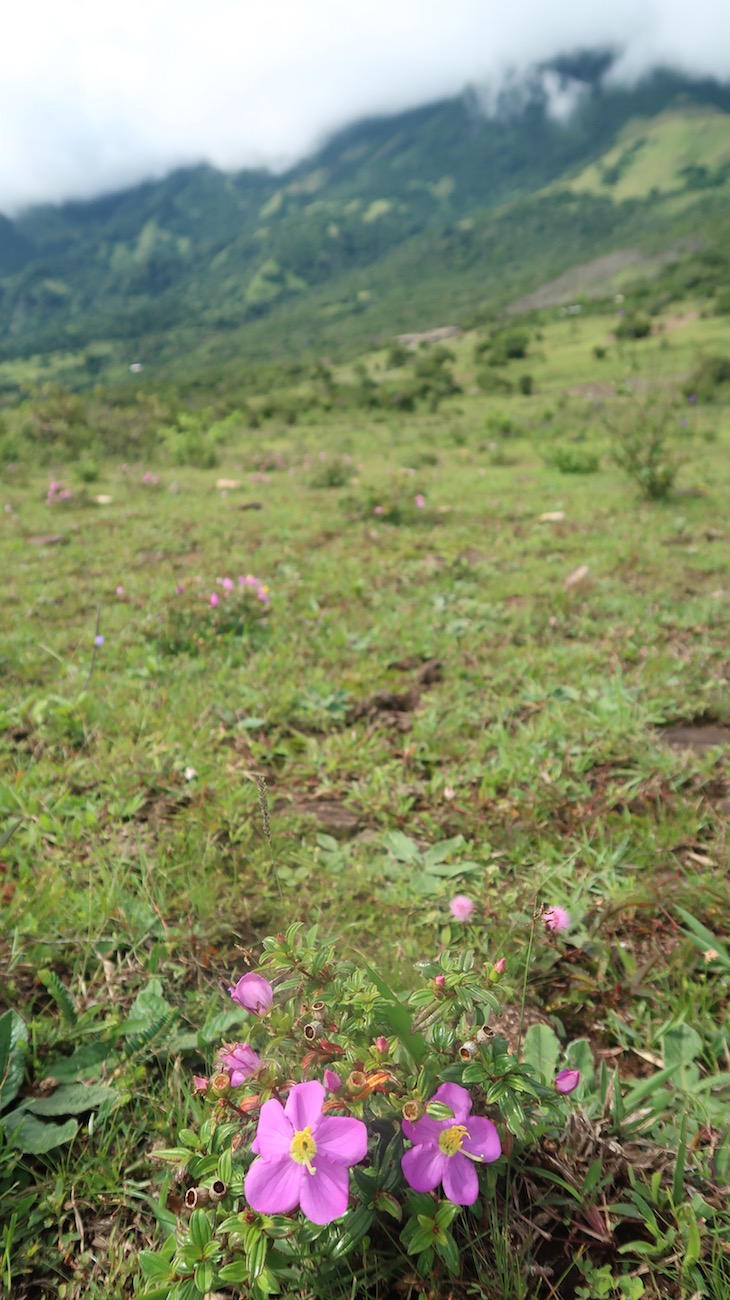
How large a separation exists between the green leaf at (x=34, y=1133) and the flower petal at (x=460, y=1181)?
2.80 ft

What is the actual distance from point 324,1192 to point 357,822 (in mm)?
1616

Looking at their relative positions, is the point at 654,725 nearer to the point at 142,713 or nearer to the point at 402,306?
the point at 142,713

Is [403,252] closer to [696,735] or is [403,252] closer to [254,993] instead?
[696,735]

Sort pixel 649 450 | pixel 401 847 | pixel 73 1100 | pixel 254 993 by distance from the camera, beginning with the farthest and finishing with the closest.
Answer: pixel 649 450 < pixel 401 847 < pixel 73 1100 < pixel 254 993

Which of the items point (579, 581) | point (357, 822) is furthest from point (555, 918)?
point (579, 581)

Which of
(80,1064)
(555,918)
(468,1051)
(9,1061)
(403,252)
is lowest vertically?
(80,1064)

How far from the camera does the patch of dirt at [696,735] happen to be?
2.76 metres

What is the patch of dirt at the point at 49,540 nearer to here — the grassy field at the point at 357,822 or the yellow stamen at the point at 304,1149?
the grassy field at the point at 357,822

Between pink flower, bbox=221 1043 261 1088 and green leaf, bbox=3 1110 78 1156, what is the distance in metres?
0.60

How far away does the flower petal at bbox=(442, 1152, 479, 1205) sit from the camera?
897mm

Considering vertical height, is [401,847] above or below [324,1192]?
below

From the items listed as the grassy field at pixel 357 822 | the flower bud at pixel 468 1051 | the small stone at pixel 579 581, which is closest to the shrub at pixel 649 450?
the grassy field at pixel 357 822

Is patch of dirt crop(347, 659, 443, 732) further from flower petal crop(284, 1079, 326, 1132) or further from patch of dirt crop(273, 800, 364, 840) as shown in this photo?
flower petal crop(284, 1079, 326, 1132)

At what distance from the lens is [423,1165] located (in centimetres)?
92
